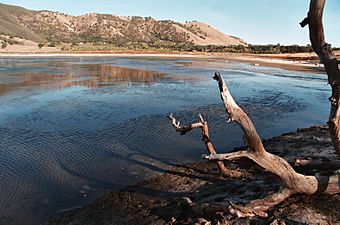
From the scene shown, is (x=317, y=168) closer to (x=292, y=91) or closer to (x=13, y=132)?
(x=13, y=132)

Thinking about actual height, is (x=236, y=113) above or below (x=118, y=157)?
above

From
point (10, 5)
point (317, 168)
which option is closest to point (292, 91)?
point (317, 168)

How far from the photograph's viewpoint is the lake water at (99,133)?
25.3 ft

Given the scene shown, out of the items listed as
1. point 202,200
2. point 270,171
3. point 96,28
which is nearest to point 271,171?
point 270,171

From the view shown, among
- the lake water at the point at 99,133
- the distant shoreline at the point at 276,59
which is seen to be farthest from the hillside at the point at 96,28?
the lake water at the point at 99,133

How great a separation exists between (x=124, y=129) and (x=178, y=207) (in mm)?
7159

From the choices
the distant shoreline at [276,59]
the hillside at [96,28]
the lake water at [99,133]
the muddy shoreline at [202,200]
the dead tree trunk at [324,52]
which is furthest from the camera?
the hillside at [96,28]

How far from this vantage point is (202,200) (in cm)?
623

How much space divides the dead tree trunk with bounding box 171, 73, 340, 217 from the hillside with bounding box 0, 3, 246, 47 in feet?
450

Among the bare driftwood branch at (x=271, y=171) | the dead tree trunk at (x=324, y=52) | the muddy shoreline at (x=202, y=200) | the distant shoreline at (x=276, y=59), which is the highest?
the dead tree trunk at (x=324, y=52)

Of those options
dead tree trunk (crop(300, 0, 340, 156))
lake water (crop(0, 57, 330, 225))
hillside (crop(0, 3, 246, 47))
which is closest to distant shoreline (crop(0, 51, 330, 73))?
lake water (crop(0, 57, 330, 225))

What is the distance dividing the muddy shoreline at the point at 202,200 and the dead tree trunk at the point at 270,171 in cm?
14

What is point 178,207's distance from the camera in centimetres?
612

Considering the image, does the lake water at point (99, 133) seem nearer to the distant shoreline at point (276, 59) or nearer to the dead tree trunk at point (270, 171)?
the dead tree trunk at point (270, 171)
